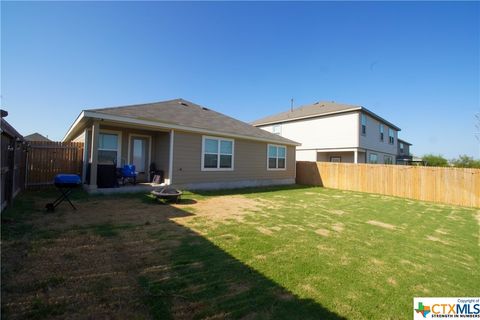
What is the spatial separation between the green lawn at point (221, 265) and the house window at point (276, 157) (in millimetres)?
8847

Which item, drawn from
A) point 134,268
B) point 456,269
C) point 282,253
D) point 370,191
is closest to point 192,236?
point 134,268

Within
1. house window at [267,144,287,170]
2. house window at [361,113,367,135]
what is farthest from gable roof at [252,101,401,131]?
house window at [267,144,287,170]

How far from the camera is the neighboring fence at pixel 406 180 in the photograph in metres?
10.7

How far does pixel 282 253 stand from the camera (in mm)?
3869

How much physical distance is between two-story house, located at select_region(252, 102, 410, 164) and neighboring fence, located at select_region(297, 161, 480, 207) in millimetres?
3744

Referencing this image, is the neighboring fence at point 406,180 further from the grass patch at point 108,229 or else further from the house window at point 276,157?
the grass patch at point 108,229

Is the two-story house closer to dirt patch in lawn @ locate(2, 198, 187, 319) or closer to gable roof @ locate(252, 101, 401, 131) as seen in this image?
gable roof @ locate(252, 101, 401, 131)

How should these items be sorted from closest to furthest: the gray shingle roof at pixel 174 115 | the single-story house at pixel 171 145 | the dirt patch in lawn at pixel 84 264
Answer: the dirt patch in lawn at pixel 84 264, the single-story house at pixel 171 145, the gray shingle roof at pixel 174 115

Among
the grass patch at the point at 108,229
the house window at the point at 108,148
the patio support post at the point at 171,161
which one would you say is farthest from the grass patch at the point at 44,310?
the house window at the point at 108,148

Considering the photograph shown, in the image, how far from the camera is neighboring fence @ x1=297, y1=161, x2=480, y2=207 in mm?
10742

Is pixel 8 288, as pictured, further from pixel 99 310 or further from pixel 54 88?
pixel 54 88

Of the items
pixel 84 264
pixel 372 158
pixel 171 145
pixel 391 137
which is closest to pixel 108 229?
pixel 84 264

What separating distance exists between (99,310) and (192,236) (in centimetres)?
233

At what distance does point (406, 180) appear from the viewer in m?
12.5
